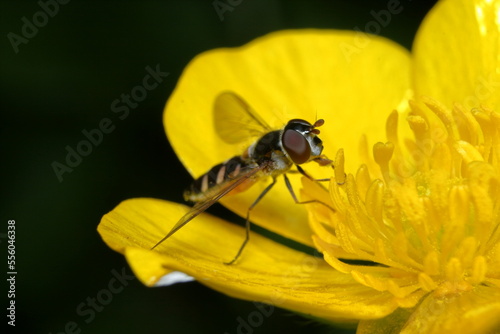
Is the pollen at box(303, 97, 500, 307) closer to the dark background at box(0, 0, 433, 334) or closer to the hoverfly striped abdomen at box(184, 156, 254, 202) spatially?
the hoverfly striped abdomen at box(184, 156, 254, 202)

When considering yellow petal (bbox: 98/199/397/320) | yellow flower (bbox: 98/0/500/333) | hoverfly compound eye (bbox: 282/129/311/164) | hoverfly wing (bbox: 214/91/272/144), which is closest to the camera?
yellow petal (bbox: 98/199/397/320)

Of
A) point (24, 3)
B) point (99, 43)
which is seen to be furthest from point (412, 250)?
point (24, 3)

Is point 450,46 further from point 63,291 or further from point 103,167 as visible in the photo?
point 63,291

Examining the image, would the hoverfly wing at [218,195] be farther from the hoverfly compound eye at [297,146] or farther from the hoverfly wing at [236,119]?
the hoverfly wing at [236,119]

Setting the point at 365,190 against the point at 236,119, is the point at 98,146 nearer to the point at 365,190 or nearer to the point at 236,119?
the point at 236,119

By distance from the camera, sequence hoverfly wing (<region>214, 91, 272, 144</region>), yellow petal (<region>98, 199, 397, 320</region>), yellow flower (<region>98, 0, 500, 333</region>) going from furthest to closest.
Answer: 1. hoverfly wing (<region>214, 91, 272, 144</region>)
2. yellow flower (<region>98, 0, 500, 333</region>)
3. yellow petal (<region>98, 199, 397, 320</region>)

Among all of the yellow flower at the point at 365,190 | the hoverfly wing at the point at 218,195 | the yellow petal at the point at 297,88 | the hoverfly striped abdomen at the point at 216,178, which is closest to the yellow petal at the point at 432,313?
the yellow flower at the point at 365,190

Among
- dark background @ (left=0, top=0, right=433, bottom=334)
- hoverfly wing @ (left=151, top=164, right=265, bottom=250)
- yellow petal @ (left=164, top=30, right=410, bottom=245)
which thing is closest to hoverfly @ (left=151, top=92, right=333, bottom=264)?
hoverfly wing @ (left=151, top=164, right=265, bottom=250)
